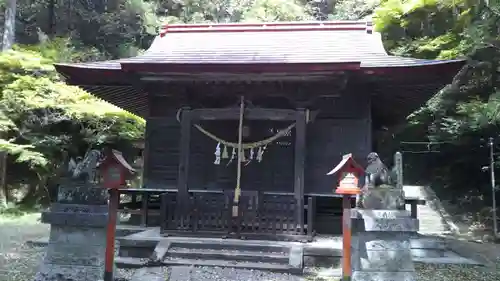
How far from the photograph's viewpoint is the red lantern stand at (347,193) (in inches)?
211

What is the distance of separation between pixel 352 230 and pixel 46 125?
1277cm

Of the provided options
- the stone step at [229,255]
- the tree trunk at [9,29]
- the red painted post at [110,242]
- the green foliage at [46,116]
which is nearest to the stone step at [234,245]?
the stone step at [229,255]

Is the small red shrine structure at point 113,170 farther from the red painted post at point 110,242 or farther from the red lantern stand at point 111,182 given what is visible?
the red painted post at point 110,242

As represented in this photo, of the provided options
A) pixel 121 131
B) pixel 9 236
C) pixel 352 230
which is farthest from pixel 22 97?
pixel 352 230

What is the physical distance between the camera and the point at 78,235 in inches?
230

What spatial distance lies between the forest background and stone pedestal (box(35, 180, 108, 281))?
768 cm

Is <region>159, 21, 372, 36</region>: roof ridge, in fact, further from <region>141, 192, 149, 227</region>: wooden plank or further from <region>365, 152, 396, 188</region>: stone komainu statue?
<region>365, 152, 396, 188</region>: stone komainu statue

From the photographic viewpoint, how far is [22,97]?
46.6ft

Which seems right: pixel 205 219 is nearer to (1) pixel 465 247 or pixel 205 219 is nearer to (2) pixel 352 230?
(2) pixel 352 230

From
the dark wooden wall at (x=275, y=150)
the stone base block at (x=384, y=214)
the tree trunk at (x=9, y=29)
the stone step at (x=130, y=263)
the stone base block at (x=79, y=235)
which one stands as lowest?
the stone step at (x=130, y=263)

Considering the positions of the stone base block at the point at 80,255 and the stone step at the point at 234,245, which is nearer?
the stone base block at the point at 80,255

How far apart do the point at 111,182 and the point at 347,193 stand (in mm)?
3013

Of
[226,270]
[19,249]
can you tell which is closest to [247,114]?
[226,270]

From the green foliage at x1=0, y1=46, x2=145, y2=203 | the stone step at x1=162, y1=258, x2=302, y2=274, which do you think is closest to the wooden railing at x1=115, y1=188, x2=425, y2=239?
the stone step at x1=162, y1=258, x2=302, y2=274
